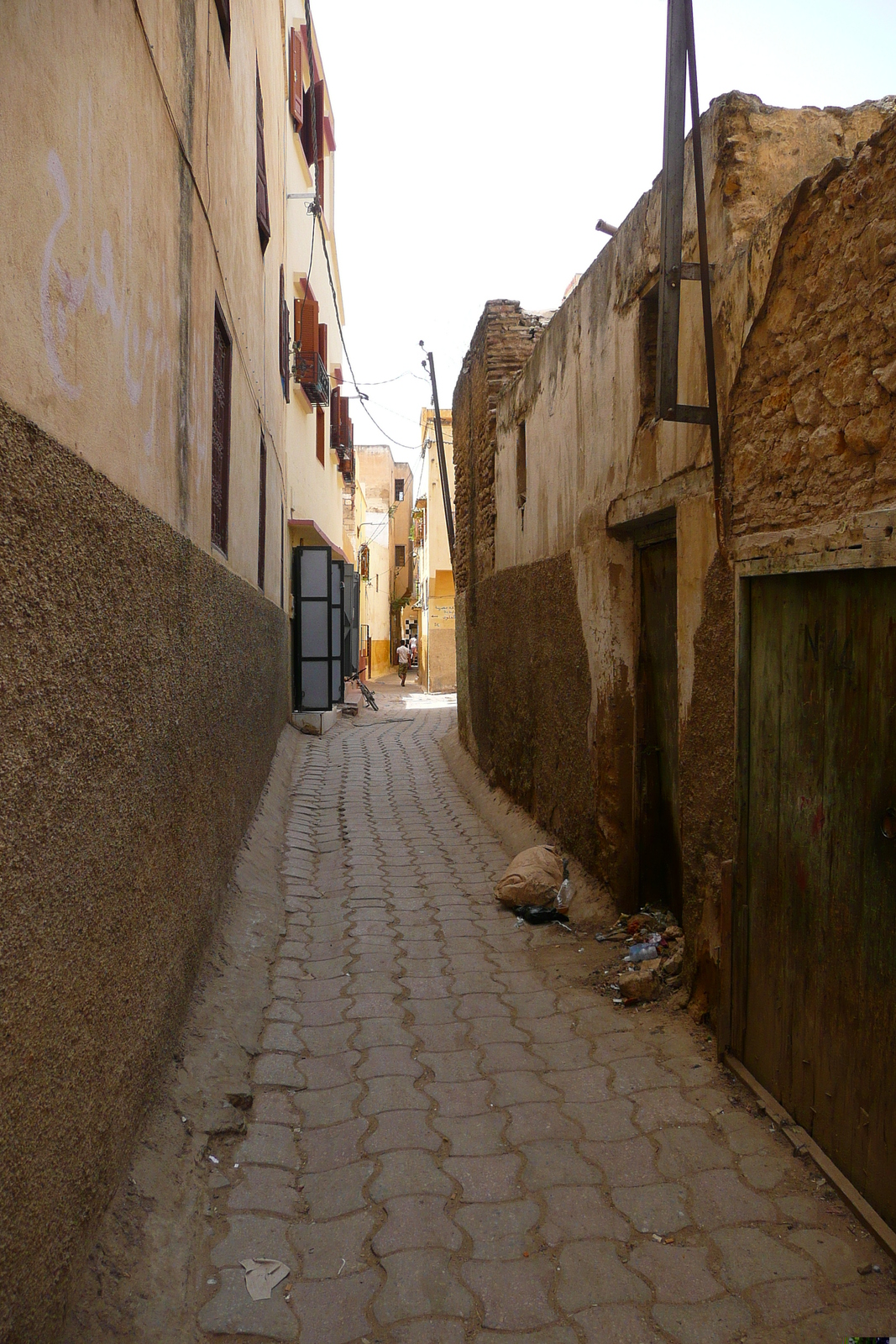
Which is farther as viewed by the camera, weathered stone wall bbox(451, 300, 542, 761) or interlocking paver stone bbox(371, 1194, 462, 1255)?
weathered stone wall bbox(451, 300, 542, 761)

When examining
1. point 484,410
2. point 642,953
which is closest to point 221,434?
point 642,953

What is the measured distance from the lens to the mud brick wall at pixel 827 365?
2545 millimetres

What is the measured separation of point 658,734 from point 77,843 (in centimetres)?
340

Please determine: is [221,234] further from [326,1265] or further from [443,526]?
[443,526]

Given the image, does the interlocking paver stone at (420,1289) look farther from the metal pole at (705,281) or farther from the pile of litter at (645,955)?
the metal pole at (705,281)

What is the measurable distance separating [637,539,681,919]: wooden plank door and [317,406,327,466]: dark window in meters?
12.2

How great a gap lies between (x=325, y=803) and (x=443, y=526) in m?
14.9

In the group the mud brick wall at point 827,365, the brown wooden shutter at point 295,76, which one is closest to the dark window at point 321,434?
the brown wooden shutter at point 295,76

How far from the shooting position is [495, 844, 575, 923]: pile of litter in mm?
5326

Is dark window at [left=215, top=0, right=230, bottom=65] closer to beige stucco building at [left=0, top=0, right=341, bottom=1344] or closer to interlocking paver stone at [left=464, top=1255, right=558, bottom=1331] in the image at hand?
beige stucco building at [left=0, top=0, right=341, bottom=1344]

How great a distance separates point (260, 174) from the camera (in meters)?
7.07

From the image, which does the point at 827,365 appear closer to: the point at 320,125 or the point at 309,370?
the point at 309,370

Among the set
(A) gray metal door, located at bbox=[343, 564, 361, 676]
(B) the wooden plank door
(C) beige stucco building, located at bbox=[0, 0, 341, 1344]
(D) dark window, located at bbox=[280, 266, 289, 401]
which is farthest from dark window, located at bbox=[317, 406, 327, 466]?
(B) the wooden plank door

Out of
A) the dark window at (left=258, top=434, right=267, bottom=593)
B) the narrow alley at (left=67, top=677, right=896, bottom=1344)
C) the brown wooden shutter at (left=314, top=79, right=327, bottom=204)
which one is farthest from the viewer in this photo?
the brown wooden shutter at (left=314, top=79, right=327, bottom=204)
